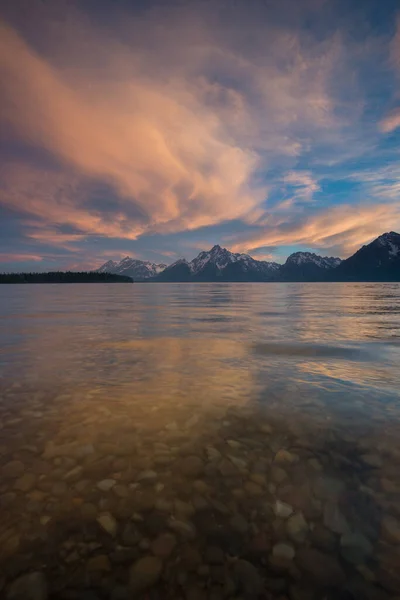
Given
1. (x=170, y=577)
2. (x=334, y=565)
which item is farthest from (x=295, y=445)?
(x=170, y=577)

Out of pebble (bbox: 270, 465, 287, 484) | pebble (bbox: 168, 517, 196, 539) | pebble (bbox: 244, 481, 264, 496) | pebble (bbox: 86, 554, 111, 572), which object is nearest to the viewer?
pebble (bbox: 86, 554, 111, 572)

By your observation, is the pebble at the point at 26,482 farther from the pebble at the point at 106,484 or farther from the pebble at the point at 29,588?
the pebble at the point at 29,588

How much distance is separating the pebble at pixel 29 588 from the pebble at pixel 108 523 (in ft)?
3.15

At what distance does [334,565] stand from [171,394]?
272 inches

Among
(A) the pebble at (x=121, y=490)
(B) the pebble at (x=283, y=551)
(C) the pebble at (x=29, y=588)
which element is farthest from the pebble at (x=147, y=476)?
(B) the pebble at (x=283, y=551)

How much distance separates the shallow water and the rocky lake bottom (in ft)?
0.07

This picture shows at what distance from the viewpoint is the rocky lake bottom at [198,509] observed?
3883 millimetres

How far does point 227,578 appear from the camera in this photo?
3.92 meters

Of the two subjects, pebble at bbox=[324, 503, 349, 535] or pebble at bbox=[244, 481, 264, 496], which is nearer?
pebble at bbox=[324, 503, 349, 535]

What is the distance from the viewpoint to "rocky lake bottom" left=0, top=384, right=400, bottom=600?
3883 mm

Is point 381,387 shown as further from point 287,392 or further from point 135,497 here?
point 135,497

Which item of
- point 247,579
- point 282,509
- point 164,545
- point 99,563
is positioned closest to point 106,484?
point 99,563

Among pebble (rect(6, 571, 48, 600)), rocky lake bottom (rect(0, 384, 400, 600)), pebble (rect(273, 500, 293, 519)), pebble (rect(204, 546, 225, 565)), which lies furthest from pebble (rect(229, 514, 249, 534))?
pebble (rect(6, 571, 48, 600))

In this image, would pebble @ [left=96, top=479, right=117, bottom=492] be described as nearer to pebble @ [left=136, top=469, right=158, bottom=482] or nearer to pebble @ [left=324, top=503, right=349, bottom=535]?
pebble @ [left=136, top=469, right=158, bottom=482]
